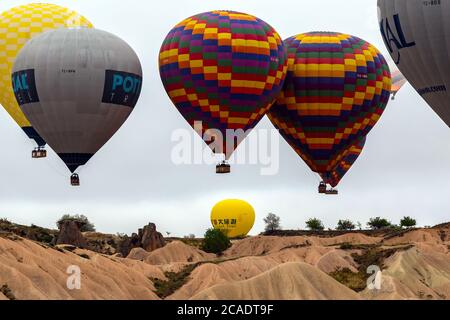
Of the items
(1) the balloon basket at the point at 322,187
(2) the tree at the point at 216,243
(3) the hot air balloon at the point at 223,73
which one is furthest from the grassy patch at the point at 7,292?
(2) the tree at the point at 216,243

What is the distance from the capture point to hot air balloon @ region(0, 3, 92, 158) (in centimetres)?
10000

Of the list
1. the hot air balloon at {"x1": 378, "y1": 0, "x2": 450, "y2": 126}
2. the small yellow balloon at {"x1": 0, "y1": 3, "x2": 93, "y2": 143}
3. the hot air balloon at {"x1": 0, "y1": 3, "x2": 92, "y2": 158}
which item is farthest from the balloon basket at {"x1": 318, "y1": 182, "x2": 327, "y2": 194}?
the small yellow balloon at {"x1": 0, "y1": 3, "x2": 93, "y2": 143}

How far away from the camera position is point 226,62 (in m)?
87.5

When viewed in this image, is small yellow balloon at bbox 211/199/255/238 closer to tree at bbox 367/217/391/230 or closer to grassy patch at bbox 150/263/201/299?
tree at bbox 367/217/391/230

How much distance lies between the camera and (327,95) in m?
95.0

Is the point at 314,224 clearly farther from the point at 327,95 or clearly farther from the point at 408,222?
the point at 327,95

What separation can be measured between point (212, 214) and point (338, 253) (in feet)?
151

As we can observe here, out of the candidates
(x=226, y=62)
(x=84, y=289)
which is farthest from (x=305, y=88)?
(x=84, y=289)

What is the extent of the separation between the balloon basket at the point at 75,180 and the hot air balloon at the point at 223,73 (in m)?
9.67

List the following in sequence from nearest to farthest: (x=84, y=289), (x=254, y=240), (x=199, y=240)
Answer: (x=84, y=289)
(x=254, y=240)
(x=199, y=240)

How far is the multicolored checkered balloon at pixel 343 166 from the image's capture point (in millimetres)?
101606

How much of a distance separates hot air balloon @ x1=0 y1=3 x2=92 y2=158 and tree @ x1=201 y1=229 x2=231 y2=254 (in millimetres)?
35722

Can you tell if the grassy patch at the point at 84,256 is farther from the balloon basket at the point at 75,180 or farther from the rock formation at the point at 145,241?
the rock formation at the point at 145,241

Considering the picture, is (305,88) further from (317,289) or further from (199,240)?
(199,240)
